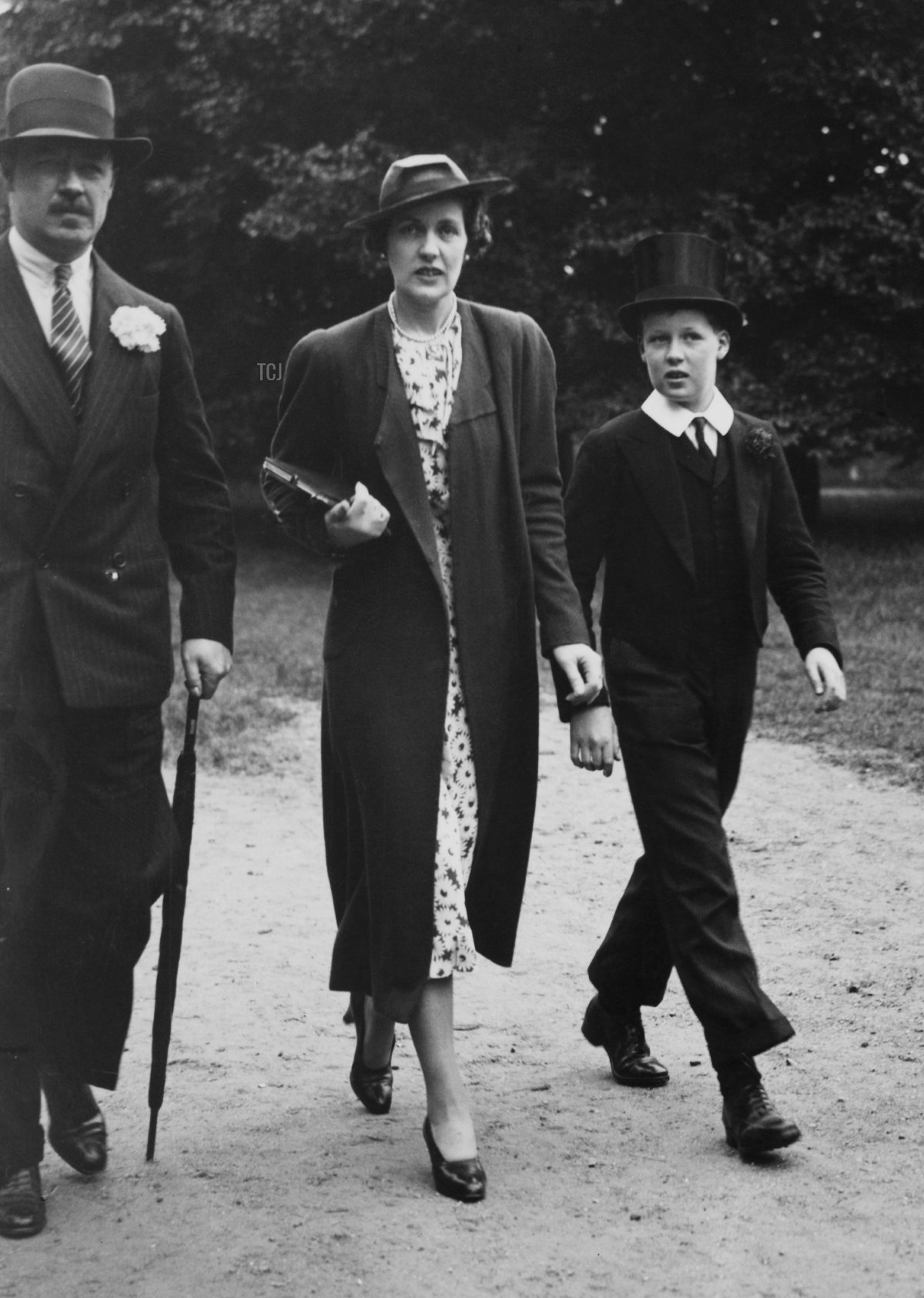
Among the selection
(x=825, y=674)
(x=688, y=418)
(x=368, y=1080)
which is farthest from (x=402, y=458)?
(x=368, y=1080)

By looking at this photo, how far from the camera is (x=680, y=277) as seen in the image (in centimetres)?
442

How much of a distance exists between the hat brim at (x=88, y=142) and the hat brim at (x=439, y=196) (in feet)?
1.63

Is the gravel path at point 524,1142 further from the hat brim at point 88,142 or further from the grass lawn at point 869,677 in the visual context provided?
the grass lawn at point 869,677

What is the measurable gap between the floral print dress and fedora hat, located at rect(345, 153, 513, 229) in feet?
0.96

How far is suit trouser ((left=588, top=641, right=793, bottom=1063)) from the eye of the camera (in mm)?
4070

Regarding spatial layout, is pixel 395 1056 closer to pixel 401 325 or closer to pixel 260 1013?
pixel 260 1013

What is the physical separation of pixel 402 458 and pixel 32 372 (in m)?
0.82

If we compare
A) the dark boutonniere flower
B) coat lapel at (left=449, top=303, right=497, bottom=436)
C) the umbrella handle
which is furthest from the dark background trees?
the umbrella handle

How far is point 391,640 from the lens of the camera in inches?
158

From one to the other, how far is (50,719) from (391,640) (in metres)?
0.76

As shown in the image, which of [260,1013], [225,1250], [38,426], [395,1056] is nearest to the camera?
[225,1250]

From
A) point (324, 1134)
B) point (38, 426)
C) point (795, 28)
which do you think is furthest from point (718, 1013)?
point (795, 28)

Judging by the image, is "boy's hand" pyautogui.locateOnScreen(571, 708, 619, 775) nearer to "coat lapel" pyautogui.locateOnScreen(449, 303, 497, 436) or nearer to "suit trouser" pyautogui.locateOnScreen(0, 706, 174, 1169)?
"coat lapel" pyautogui.locateOnScreen(449, 303, 497, 436)

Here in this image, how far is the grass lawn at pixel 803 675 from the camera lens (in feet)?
31.8
